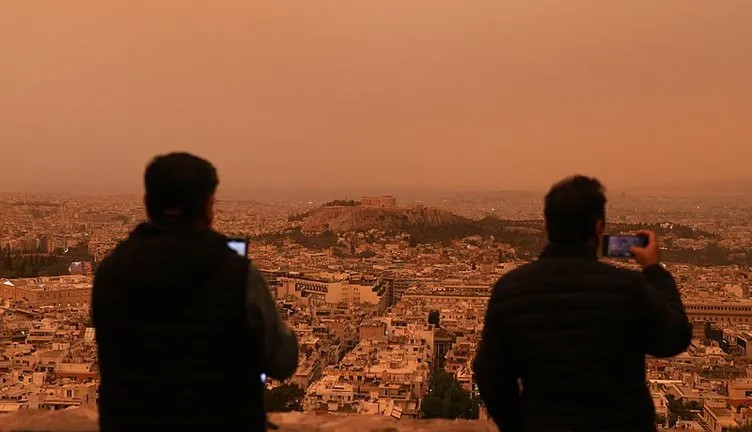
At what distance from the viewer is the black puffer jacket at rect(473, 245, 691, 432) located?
130 cm

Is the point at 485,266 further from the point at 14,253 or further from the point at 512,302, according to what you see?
the point at 512,302

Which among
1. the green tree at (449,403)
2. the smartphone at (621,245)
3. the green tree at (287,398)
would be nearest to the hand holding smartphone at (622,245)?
the smartphone at (621,245)

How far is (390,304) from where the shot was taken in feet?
59.2

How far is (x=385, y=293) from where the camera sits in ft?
61.8

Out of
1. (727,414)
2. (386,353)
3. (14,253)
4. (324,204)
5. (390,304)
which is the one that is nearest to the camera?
(727,414)

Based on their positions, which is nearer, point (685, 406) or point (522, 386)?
point (522, 386)


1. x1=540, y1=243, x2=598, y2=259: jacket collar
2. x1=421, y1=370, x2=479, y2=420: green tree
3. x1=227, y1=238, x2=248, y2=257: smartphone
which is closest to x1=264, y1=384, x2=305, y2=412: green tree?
x1=421, y1=370, x2=479, y2=420: green tree

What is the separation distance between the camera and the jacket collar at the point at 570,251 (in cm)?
136

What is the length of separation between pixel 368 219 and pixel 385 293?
1573cm

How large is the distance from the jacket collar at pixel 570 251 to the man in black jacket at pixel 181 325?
1.69 feet

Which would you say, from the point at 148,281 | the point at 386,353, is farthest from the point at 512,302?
the point at 386,353

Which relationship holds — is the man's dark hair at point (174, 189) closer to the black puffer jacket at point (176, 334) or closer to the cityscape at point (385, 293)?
the black puffer jacket at point (176, 334)

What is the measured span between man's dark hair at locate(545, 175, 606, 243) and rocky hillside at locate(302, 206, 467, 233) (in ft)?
94.3

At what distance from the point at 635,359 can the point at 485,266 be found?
17.8m
